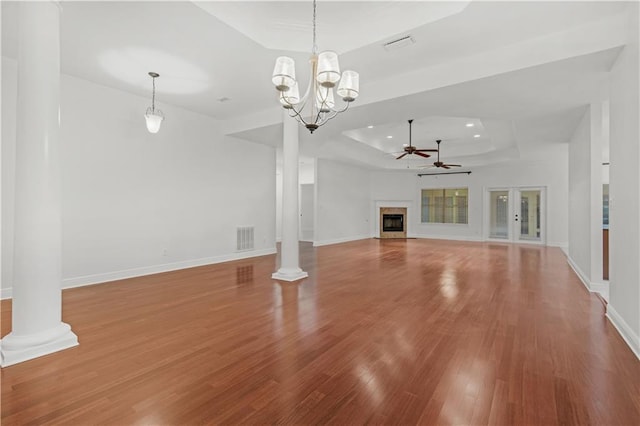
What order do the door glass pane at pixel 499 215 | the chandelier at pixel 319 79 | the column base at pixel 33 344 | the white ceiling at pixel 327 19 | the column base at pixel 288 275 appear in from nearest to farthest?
1. the column base at pixel 33 344
2. the chandelier at pixel 319 79
3. the white ceiling at pixel 327 19
4. the column base at pixel 288 275
5. the door glass pane at pixel 499 215

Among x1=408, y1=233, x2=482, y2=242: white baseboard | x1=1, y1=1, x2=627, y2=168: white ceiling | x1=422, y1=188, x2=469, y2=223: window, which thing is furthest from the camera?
x1=422, y1=188, x2=469, y2=223: window

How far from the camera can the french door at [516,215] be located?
10109mm

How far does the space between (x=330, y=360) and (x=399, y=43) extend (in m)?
3.43

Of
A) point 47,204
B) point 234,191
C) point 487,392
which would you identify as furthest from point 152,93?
point 487,392

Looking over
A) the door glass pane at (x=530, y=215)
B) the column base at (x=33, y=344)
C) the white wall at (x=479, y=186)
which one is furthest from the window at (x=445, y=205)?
the column base at (x=33, y=344)

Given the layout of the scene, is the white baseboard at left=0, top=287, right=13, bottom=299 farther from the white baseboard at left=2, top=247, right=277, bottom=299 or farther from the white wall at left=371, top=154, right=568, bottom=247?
the white wall at left=371, top=154, right=568, bottom=247

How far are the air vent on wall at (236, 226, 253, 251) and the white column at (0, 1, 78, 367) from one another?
14.9 feet

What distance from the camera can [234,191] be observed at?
704 centimetres

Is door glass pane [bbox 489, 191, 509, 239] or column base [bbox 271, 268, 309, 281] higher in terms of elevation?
door glass pane [bbox 489, 191, 509, 239]

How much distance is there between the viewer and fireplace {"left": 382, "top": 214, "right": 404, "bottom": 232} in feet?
40.9

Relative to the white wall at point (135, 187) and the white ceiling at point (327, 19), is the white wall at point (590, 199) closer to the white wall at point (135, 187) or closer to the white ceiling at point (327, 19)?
the white ceiling at point (327, 19)

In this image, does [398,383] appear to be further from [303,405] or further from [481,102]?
[481,102]

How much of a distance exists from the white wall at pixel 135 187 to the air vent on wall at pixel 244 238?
0.12 m

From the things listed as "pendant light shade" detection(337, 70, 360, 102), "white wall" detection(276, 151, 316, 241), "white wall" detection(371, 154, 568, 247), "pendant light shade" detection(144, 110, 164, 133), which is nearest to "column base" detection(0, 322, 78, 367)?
"pendant light shade" detection(144, 110, 164, 133)
